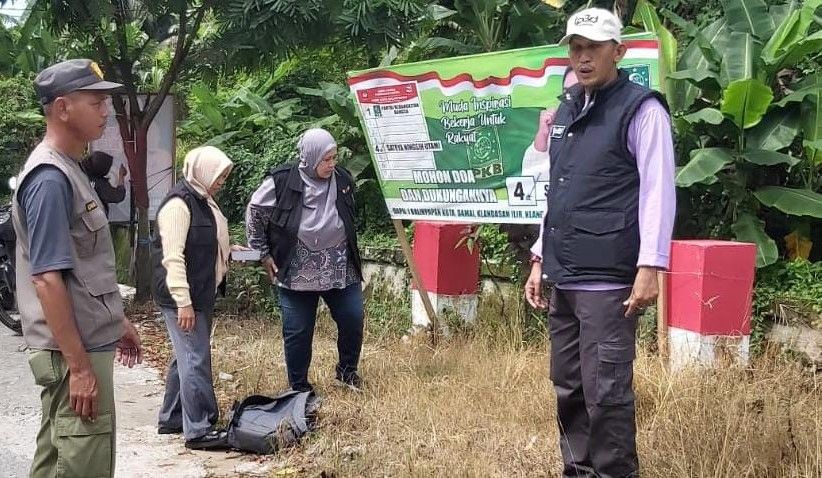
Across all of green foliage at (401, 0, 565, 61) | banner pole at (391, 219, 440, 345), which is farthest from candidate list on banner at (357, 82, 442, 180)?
green foliage at (401, 0, 565, 61)

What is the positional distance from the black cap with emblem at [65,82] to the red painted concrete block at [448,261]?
3982 millimetres

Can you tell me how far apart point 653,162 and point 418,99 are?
9.22 feet

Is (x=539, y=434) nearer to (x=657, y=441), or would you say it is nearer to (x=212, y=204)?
(x=657, y=441)

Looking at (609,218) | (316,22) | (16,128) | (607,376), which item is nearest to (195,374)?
(607,376)

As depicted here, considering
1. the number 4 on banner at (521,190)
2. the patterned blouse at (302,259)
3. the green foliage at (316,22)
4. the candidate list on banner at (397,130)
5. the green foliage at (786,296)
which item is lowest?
the green foliage at (786,296)

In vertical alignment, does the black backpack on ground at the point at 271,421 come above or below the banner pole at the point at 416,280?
below

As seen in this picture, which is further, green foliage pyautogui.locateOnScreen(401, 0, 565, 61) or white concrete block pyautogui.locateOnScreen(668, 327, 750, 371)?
green foliage pyautogui.locateOnScreen(401, 0, 565, 61)

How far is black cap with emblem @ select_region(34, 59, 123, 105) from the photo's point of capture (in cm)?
309

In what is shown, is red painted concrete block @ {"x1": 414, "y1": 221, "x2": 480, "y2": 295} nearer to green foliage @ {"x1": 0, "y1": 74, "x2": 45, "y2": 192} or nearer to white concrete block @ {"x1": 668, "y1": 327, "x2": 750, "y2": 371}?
white concrete block @ {"x1": 668, "y1": 327, "x2": 750, "y2": 371}

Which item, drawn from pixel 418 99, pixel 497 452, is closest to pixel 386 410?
pixel 497 452

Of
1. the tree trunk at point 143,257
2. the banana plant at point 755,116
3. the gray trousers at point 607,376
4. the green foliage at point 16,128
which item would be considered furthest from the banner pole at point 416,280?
the green foliage at point 16,128

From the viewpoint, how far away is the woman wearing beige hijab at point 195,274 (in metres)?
4.89

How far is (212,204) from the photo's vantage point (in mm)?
5090

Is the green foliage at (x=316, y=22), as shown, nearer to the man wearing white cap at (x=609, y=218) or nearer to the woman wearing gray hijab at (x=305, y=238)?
the woman wearing gray hijab at (x=305, y=238)
